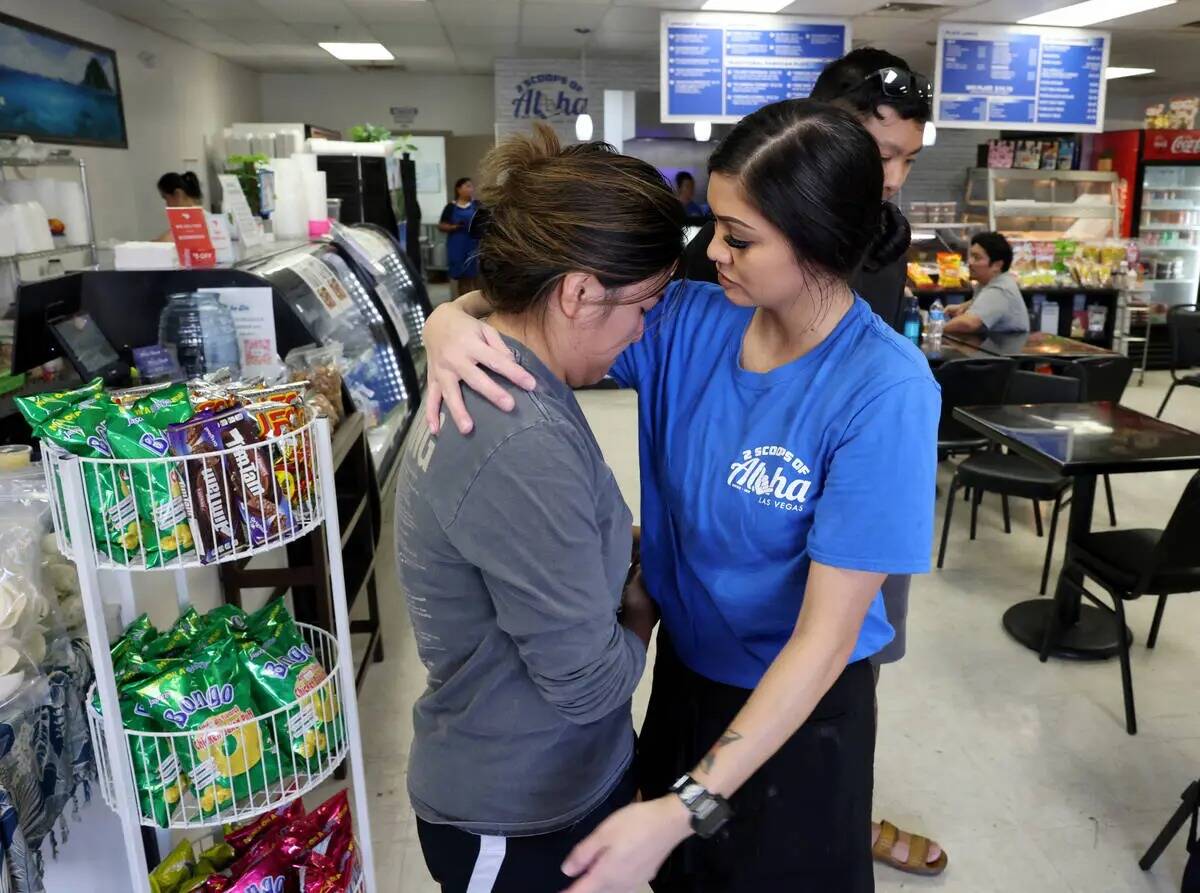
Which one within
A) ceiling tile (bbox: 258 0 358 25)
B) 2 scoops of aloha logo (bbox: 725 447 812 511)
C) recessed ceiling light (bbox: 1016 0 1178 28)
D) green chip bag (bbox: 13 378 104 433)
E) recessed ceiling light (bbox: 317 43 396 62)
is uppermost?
recessed ceiling light (bbox: 317 43 396 62)

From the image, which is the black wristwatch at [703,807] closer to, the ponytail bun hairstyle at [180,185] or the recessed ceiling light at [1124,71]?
the ponytail bun hairstyle at [180,185]

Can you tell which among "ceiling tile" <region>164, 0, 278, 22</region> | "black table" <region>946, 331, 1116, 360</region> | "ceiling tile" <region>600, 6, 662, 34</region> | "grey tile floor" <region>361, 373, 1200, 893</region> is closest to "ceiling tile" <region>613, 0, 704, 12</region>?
"ceiling tile" <region>600, 6, 662, 34</region>

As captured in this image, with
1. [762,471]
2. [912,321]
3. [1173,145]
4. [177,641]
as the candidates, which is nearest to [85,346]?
[177,641]

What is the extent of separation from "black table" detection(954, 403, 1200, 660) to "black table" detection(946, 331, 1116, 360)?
1.26 metres

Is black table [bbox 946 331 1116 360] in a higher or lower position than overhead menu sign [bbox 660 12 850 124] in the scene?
lower

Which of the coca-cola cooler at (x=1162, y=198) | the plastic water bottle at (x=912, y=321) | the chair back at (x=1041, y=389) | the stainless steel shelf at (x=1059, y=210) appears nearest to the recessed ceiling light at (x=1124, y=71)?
the coca-cola cooler at (x=1162, y=198)

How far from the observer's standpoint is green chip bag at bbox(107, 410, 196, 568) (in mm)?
1296

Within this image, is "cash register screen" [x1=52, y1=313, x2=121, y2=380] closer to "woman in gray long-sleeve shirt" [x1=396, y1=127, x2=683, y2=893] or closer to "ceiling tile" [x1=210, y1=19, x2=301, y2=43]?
"woman in gray long-sleeve shirt" [x1=396, y1=127, x2=683, y2=893]

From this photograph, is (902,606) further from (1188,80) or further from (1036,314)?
(1188,80)

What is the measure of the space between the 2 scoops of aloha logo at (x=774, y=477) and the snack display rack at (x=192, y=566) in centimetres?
72

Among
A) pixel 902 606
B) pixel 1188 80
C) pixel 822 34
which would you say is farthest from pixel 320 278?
pixel 1188 80

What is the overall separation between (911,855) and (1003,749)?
2.28ft

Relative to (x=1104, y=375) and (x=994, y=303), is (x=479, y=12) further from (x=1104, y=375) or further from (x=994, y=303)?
(x=1104, y=375)

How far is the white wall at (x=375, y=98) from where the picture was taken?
40.3 ft
